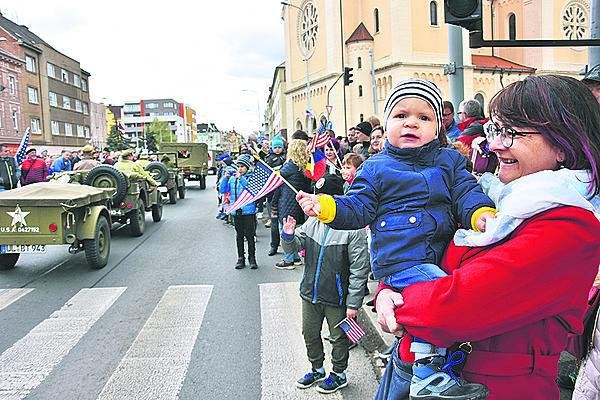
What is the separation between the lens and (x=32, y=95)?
2231 inches

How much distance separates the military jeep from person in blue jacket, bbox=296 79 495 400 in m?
10.3

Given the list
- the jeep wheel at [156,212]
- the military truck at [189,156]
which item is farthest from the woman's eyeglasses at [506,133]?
the military truck at [189,156]

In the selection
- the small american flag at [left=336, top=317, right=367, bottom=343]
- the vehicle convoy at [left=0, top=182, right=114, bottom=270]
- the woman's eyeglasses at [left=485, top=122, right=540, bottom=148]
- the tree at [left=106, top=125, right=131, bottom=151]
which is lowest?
the small american flag at [left=336, top=317, right=367, bottom=343]

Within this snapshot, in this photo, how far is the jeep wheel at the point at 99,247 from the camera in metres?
8.94

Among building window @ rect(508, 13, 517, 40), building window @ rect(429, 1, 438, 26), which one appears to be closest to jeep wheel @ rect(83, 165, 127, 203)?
building window @ rect(429, 1, 438, 26)

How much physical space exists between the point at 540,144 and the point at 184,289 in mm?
6860

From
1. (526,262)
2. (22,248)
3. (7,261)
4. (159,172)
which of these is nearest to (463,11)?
(526,262)

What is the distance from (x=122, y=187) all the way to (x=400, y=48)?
3440 centimetres

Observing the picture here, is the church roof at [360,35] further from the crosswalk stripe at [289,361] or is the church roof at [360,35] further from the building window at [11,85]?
the crosswalk stripe at [289,361]

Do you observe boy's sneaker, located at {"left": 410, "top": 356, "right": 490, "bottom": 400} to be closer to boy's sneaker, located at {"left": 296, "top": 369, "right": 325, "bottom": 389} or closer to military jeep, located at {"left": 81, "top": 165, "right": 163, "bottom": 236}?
boy's sneaker, located at {"left": 296, "top": 369, "right": 325, "bottom": 389}

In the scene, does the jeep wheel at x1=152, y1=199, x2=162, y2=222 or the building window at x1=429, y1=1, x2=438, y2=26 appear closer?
the jeep wheel at x1=152, y1=199, x2=162, y2=222

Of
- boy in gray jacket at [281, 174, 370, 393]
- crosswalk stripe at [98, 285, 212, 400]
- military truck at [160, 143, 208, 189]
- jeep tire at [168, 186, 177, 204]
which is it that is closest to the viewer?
boy in gray jacket at [281, 174, 370, 393]

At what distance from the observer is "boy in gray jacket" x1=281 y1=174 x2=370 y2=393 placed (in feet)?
14.3

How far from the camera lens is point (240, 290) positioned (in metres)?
7.85
